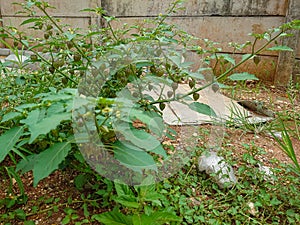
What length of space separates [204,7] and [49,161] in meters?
3.01

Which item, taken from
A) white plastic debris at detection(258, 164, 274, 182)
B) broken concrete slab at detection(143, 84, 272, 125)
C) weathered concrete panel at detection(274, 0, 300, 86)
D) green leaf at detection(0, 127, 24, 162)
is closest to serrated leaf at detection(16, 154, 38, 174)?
green leaf at detection(0, 127, 24, 162)

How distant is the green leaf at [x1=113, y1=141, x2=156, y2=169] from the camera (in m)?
0.81

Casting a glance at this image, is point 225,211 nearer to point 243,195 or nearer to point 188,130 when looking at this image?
point 243,195

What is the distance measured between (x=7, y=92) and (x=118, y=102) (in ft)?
3.91

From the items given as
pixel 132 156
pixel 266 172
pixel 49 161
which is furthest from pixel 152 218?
pixel 266 172

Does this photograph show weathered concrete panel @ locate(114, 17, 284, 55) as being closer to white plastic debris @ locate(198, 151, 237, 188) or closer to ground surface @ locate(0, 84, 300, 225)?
A: ground surface @ locate(0, 84, 300, 225)

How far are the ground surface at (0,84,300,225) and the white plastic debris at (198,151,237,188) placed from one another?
0.21 m

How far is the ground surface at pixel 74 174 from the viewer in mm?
1161

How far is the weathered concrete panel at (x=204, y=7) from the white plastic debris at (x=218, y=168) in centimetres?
217

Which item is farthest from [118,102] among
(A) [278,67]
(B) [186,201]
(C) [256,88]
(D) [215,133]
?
(A) [278,67]

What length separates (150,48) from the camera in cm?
112

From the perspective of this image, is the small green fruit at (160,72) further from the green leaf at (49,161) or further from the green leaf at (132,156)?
the green leaf at (49,161)

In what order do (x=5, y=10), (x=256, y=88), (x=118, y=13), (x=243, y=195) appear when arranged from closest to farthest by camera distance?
(x=243, y=195) < (x=256, y=88) < (x=118, y=13) < (x=5, y=10)

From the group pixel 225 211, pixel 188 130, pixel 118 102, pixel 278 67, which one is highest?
pixel 118 102
